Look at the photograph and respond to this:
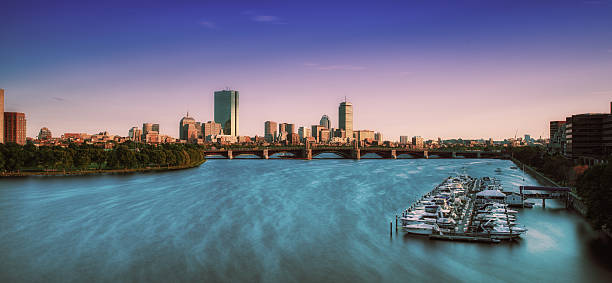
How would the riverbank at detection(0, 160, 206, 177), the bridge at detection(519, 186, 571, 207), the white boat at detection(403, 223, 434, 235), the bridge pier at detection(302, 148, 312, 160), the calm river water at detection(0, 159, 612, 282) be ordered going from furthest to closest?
the bridge pier at detection(302, 148, 312, 160), the riverbank at detection(0, 160, 206, 177), the bridge at detection(519, 186, 571, 207), the white boat at detection(403, 223, 434, 235), the calm river water at detection(0, 159, 612, 282)

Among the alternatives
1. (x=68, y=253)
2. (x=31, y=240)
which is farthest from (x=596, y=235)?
(x=31, y=240)

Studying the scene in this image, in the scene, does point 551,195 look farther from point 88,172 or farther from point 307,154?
point 307,154

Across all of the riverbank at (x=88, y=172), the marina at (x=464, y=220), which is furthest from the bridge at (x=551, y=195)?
the riverbank at (x=88, y=172)

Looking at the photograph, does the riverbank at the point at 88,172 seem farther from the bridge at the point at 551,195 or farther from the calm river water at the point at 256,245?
the bridge at the point at 551,195

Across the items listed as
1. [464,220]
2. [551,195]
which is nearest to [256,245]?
[464,220]

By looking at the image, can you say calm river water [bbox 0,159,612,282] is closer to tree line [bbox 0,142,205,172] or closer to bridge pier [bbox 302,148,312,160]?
tree line [bbox 0,142,205,172]

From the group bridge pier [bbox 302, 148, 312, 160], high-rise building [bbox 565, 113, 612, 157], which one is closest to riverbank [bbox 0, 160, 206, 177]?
bridge pier [bbox 302, 148, 312, 160]
